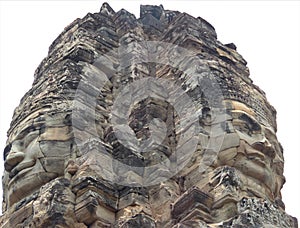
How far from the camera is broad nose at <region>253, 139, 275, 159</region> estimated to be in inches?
424

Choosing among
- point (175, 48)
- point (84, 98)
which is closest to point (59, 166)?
point (84, 98)

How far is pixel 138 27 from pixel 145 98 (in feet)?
10.2

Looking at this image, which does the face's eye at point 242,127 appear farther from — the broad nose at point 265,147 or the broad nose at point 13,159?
the broad nose at point 13,159

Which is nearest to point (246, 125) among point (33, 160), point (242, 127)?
point (242, 127)

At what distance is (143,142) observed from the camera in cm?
1124

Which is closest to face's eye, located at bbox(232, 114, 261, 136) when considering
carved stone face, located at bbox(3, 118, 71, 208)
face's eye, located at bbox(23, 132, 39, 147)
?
carved stone face, located at bbox(3, 118, 71, 208)

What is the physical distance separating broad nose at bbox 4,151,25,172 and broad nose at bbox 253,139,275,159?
9.97 ft

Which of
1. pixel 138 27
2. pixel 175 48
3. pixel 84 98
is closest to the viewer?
pixel 84 98

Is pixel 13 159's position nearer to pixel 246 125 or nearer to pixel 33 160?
pixel 33 160

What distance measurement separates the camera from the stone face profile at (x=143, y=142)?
980 centimetres

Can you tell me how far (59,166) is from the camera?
10805 mm

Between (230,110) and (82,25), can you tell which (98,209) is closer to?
(230,110)

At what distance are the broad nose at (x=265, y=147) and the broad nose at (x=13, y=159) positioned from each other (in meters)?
3.04

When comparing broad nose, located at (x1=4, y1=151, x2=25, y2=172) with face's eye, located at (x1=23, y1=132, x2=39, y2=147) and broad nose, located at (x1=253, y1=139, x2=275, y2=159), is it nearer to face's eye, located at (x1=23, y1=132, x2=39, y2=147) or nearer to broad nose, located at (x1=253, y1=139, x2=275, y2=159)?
face's eye, located at (x1=23, y1=132, x2=39, y2=147)
